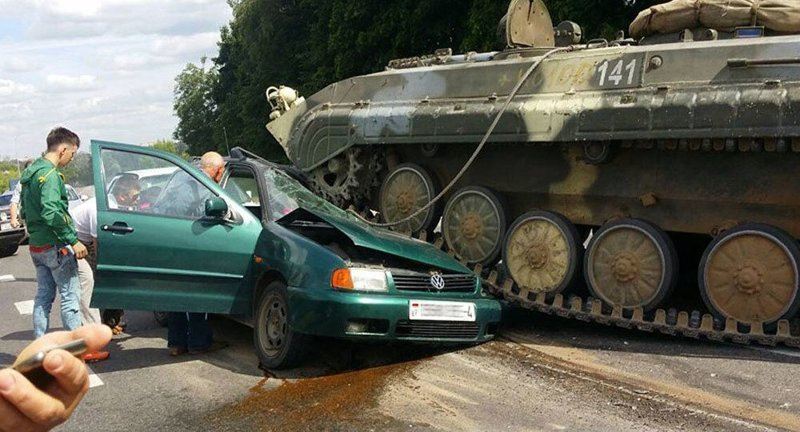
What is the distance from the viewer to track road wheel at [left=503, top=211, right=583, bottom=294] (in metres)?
8.48

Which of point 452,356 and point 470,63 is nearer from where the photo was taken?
point 452,356

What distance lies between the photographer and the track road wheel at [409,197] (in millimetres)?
10133

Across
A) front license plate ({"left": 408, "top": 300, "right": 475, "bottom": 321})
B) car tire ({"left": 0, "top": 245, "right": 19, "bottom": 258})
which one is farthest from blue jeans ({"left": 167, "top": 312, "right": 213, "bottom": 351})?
car tire ({"left": 0, "top": 245, "right": 19, "bottom": 258})

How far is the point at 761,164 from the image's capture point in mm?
7480

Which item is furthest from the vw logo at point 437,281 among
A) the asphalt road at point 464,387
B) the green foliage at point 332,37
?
the green foliage at point 332,37

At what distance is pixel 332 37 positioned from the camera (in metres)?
30.8

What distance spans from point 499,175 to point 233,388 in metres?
4.14

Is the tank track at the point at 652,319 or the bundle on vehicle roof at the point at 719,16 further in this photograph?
the bundle on vehicle roof at the point at 719,16

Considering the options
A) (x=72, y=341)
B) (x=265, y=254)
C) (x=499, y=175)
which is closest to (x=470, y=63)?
(x=499, y=175)

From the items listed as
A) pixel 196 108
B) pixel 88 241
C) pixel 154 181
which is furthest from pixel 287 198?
pixel 196 108

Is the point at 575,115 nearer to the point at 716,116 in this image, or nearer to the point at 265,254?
the point at 716,116

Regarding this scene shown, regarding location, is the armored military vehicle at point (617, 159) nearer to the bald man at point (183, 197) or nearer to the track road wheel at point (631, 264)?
the track road wheel at point (631, 264)

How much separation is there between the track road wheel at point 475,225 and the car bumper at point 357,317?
261 cm

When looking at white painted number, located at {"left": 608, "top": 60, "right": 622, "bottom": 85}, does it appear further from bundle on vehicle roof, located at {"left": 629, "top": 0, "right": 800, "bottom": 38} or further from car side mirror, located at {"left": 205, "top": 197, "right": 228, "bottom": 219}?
car side mirror, located at {"left": 205, "top": 197, "right": 228, "bottom": 219}
